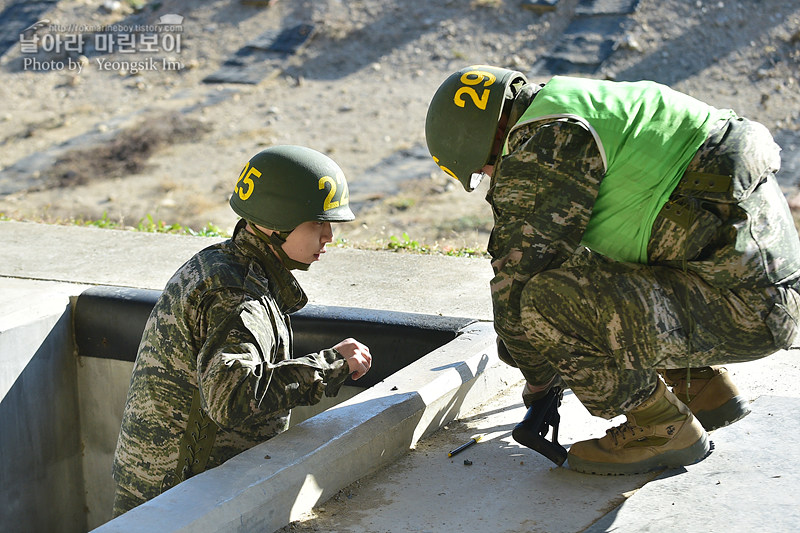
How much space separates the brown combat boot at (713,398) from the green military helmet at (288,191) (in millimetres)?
1357

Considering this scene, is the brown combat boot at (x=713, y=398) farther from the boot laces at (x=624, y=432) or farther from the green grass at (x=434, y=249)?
the green grass at (x=434, y=249)

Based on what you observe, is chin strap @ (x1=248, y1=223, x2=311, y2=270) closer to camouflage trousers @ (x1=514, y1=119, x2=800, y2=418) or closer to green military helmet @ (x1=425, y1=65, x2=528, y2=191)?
green military helmet @ (x1=425, y1=65, x2=528, y2=191)

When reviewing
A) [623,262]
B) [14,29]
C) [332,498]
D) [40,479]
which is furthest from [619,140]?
[14,29]

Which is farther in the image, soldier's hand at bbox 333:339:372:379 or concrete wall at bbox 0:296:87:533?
concrete wall at bbox 0:296:87:533

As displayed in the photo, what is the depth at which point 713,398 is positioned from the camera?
348 centimetres

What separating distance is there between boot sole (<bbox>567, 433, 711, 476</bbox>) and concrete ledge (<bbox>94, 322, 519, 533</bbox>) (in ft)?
2.00

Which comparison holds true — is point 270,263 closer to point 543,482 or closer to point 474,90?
point 474,90

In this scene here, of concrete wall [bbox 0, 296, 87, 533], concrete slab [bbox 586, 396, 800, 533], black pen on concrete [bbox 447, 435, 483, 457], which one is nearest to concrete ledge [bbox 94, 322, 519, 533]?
black pen on concrete [bbox 447, 435, 483, 457]

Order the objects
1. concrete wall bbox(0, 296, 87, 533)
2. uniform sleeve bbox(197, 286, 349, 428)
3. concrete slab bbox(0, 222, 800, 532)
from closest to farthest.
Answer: uniform sleeve bbox(197, 286, 349, 428) < concrete slab bbox(0, 222, 800, 532) < concrete wall bbox(0, 296, 87, 533)

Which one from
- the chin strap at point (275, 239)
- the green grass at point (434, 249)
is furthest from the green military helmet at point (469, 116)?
the green grass at point (434, 249)

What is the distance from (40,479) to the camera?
502 cm

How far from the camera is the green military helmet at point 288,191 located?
3.24 m

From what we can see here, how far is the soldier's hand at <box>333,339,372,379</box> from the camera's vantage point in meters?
3.09

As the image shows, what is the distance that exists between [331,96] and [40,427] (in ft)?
38.2
